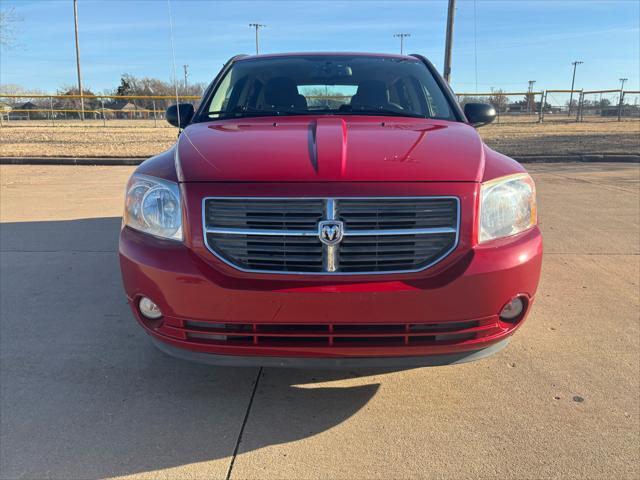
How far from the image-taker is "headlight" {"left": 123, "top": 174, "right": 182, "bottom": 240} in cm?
219

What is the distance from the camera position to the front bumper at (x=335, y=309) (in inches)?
79.4

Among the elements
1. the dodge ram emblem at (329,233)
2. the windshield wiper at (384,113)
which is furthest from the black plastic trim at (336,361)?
the windshield wiper at (384,113)

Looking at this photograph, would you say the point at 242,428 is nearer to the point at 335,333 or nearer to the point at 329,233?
the point at 335,333

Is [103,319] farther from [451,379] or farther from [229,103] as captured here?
[451,379]

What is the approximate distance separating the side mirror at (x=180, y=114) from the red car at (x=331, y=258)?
61.6 inches

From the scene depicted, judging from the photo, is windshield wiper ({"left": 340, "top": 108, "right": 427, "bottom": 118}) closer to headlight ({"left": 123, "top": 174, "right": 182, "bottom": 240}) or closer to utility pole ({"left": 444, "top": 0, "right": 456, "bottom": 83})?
headlight ({"left": 123, "top": 174, "right": 182, "bottom": 240})

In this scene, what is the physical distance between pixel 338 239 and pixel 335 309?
0.28 meters

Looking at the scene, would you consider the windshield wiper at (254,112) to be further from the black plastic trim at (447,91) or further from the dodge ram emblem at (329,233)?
the dodge ram emblem at (329,233)

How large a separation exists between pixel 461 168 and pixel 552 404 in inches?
50.4

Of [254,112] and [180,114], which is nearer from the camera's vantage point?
[254,112]

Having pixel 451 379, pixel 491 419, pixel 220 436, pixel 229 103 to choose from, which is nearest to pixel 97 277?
pixel 229 103

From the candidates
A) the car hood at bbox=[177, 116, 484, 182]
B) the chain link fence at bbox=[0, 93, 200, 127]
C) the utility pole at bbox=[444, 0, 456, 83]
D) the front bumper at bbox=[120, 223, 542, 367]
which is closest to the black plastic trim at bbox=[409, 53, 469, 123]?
the car hood at bbox=[177, 116, 484, 182]

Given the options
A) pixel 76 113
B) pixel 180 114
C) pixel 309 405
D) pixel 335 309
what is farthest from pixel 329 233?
pixel 76 113

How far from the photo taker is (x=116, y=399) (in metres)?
2.53
